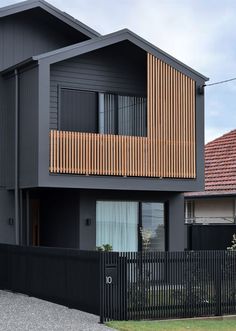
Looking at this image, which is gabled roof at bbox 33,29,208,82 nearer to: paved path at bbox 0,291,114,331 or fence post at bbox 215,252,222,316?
paved path at bbox 0,291,114,331

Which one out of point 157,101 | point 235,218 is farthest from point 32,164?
point 235,218

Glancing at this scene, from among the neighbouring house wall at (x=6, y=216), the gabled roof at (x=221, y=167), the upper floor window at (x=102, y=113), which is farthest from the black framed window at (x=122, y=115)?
the gabled roof at (x=221, y=167)

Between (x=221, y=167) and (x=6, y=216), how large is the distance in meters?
12.0

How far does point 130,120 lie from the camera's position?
64.7 feet

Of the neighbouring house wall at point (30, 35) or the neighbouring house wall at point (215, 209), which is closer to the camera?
the neighbouring house wall at point (30, 35)

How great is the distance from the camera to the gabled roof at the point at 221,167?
89.1 ft

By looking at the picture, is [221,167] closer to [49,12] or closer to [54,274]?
[49,12]

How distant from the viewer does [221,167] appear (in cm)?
2886

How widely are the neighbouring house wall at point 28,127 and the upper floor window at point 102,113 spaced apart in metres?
1.05

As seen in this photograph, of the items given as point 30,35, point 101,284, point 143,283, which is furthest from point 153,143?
point 101,284

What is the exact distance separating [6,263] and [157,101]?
5.79 metres

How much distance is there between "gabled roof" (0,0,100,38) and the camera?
63.7 ft

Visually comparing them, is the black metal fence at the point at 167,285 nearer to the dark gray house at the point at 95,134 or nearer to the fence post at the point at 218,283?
the fence post at the point at 218,283

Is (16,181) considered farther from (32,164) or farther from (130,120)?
(130,120)
